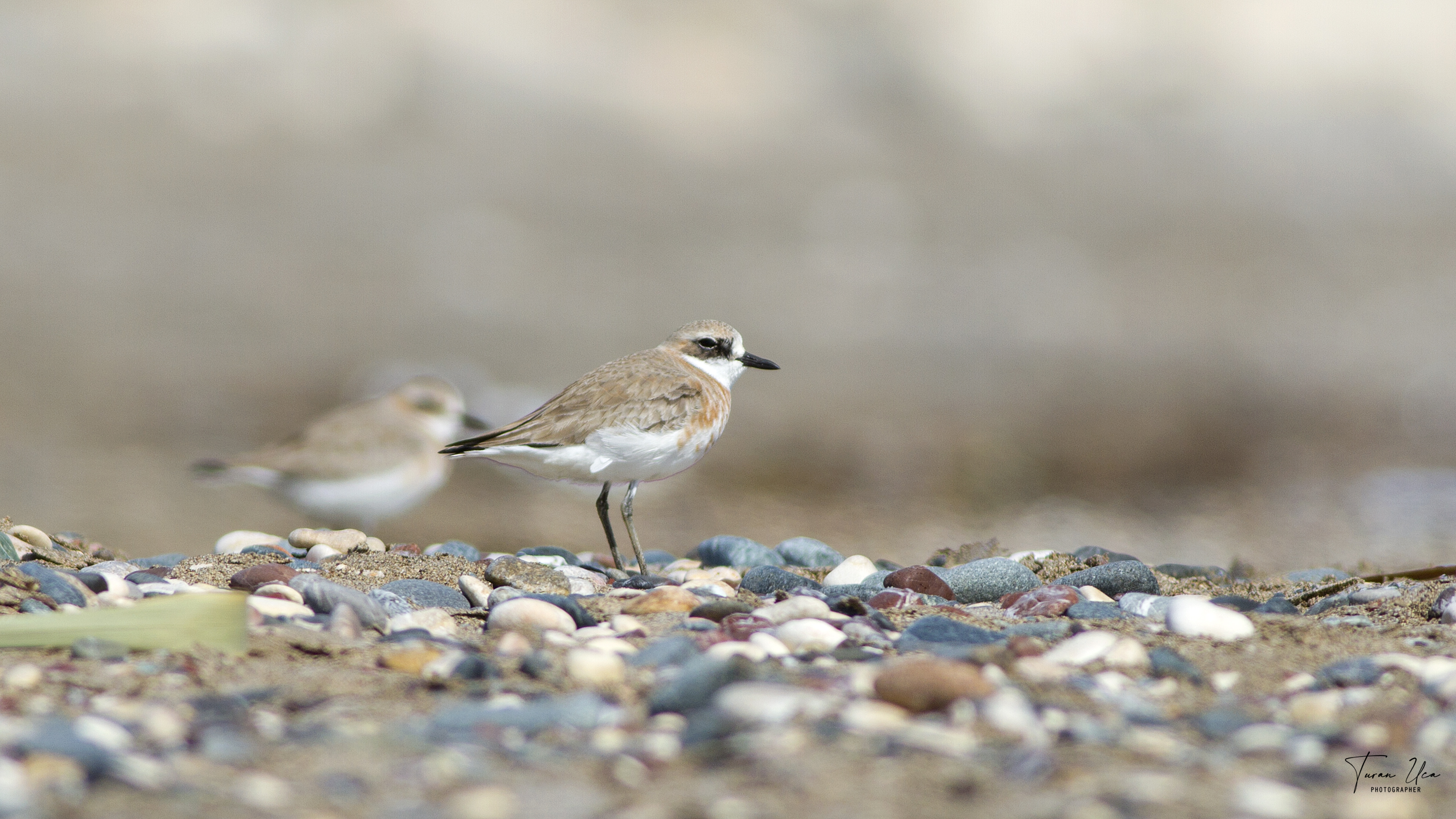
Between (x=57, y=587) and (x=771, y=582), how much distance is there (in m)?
1.96

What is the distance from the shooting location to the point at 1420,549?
19.8 feet

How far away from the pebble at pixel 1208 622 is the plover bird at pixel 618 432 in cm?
197

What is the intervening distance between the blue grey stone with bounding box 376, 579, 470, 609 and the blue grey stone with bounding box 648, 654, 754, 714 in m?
1.28

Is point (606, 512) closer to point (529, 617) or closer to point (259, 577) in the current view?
point (259, 577)

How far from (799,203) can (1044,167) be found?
4036mm

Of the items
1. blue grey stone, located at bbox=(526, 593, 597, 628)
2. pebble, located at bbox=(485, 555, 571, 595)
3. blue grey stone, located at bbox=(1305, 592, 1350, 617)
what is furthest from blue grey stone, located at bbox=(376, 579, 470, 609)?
blue grey stone, located at bbox=(1305, 592, 1350, 617)

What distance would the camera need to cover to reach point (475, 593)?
10.9ft

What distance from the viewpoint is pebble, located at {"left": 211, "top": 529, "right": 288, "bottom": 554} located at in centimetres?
438

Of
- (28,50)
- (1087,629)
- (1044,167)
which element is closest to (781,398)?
(1087,629)

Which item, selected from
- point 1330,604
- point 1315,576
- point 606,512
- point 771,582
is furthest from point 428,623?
point 1315,576

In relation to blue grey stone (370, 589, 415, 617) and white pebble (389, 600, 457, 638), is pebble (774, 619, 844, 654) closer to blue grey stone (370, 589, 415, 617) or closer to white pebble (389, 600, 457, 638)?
white pebble (389, 600, 457, 638)

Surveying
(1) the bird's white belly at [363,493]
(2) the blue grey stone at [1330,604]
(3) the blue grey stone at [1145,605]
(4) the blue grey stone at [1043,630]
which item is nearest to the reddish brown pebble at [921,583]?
(3) the blue grey stone at [1145,605]

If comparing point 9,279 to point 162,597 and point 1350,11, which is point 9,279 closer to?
point 162,597

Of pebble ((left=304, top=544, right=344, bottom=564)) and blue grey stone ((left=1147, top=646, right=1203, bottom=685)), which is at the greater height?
pebble ((left=304, top=544, right=344, bottom=564))
